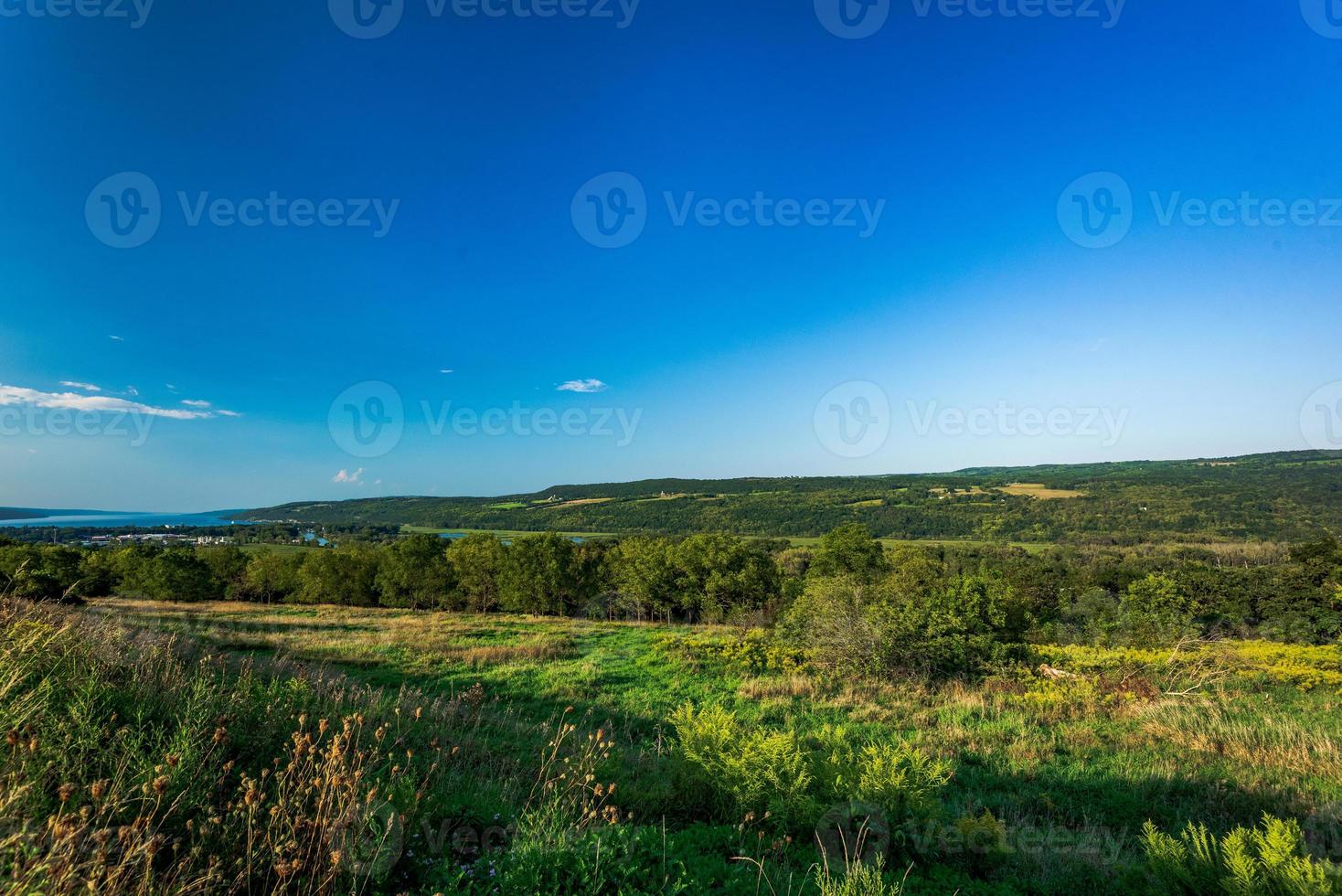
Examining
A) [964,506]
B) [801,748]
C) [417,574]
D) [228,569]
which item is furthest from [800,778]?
[964,506]

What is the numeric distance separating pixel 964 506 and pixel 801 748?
355 feet

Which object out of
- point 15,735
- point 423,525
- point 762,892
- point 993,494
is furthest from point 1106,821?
point 423,525

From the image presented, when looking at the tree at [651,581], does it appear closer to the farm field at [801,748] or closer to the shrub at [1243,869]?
the farm field at [801,748]

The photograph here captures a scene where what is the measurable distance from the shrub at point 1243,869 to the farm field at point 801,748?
26 cm

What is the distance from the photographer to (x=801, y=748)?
5.98 metres

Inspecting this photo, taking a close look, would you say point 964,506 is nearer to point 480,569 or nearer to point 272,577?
point 480,569

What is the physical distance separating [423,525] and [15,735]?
12432cm

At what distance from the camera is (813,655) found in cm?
1519

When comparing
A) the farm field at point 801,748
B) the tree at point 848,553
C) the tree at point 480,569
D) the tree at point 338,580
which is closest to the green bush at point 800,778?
the farm field at point 801,748

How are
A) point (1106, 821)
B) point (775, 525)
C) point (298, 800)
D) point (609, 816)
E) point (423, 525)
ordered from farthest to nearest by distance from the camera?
1. point (423, 525)
2. point (775, 525)
3. point (1106, 821)
4. point (609, 816)
5. point (298, 800)

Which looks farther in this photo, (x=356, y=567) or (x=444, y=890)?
(x=356, y=567)

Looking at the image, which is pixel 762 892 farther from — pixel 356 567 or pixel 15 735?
pixel 356 567

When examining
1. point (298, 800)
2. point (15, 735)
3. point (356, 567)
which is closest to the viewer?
point (15, 735)

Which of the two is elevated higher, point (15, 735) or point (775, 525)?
point (15, 735)
